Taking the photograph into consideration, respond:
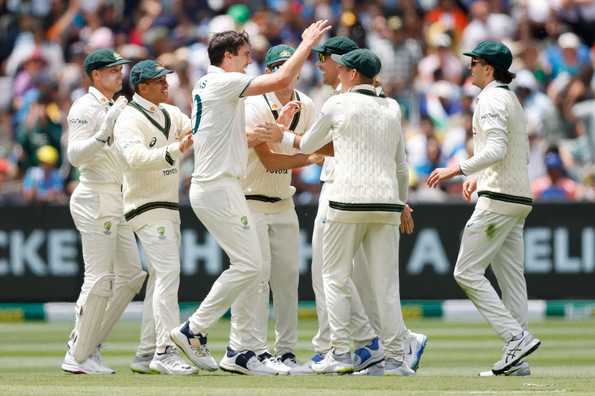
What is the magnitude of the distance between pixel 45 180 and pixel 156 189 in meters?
7.07

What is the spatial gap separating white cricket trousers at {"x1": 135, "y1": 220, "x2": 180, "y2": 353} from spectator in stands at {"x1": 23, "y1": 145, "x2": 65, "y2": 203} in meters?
6.55

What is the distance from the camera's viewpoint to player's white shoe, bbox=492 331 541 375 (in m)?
10.4

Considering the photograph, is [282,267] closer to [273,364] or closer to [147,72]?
[273,364]

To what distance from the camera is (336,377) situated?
10211 mm

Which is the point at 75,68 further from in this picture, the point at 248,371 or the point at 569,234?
the point at 248,371

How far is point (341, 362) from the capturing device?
10445mm

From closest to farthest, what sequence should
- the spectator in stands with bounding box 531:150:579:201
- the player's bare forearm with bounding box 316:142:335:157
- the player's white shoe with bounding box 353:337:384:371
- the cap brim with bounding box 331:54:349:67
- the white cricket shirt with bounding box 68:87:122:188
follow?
the cap brim with bounding box 331:54:349:67, the player's bare forearm with bounding box 316:142:335:157, the player's white shoe with bounding box 353:337:384:371, the white cricket shirt with bounding box 68:87:122:188, the spectator in stands with bounding box 531:150:579:201

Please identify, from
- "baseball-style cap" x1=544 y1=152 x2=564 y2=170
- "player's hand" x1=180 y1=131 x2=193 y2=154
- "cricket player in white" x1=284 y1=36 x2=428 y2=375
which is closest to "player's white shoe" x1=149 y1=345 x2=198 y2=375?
"cricket player in white" x1=284 y1=36 x2=428 y2=375

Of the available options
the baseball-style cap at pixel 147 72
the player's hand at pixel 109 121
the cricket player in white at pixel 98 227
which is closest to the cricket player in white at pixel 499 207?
the baseball-style cap at pixel 147 72

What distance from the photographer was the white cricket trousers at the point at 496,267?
10.5m

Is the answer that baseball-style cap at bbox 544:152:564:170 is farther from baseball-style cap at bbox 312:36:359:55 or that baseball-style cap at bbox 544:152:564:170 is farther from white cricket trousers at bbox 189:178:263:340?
white cricket trousers at bbox 189:178:263:340

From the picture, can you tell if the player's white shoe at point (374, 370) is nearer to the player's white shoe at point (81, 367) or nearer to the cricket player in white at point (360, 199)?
the cricket player in white at point (360, 199)

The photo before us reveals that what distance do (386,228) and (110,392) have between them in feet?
7.38

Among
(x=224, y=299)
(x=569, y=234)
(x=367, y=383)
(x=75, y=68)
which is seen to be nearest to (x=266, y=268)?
(x=224, y=299)
